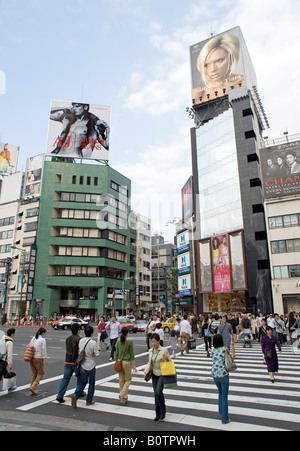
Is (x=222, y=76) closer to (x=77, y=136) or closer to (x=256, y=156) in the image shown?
(x=256, y=156)

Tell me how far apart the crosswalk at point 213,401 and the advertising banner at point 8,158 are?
73.0 meters

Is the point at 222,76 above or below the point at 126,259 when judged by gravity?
above

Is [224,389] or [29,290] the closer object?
[224,389]

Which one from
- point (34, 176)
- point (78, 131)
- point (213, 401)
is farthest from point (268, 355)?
point (34, 176)

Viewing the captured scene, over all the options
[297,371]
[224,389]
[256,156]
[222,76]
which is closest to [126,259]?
[256,156]

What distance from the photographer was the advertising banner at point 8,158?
243 feet

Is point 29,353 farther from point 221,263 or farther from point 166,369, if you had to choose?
point 221,263

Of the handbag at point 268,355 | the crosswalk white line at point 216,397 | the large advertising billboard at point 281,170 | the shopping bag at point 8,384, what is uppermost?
the large advertising billboard at point 281,170

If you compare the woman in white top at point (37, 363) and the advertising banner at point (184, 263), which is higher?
the advertising banner at point (184, 263)

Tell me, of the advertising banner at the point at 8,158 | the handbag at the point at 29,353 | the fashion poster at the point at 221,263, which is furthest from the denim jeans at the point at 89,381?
the advertising banner at the point at 8,158

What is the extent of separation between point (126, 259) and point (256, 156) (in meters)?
33.9

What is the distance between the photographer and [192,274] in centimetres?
5075

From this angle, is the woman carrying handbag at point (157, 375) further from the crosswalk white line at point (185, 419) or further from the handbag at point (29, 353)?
the handbag at point (29, 353)

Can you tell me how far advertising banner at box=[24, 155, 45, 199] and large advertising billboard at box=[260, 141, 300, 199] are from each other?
41616mm
